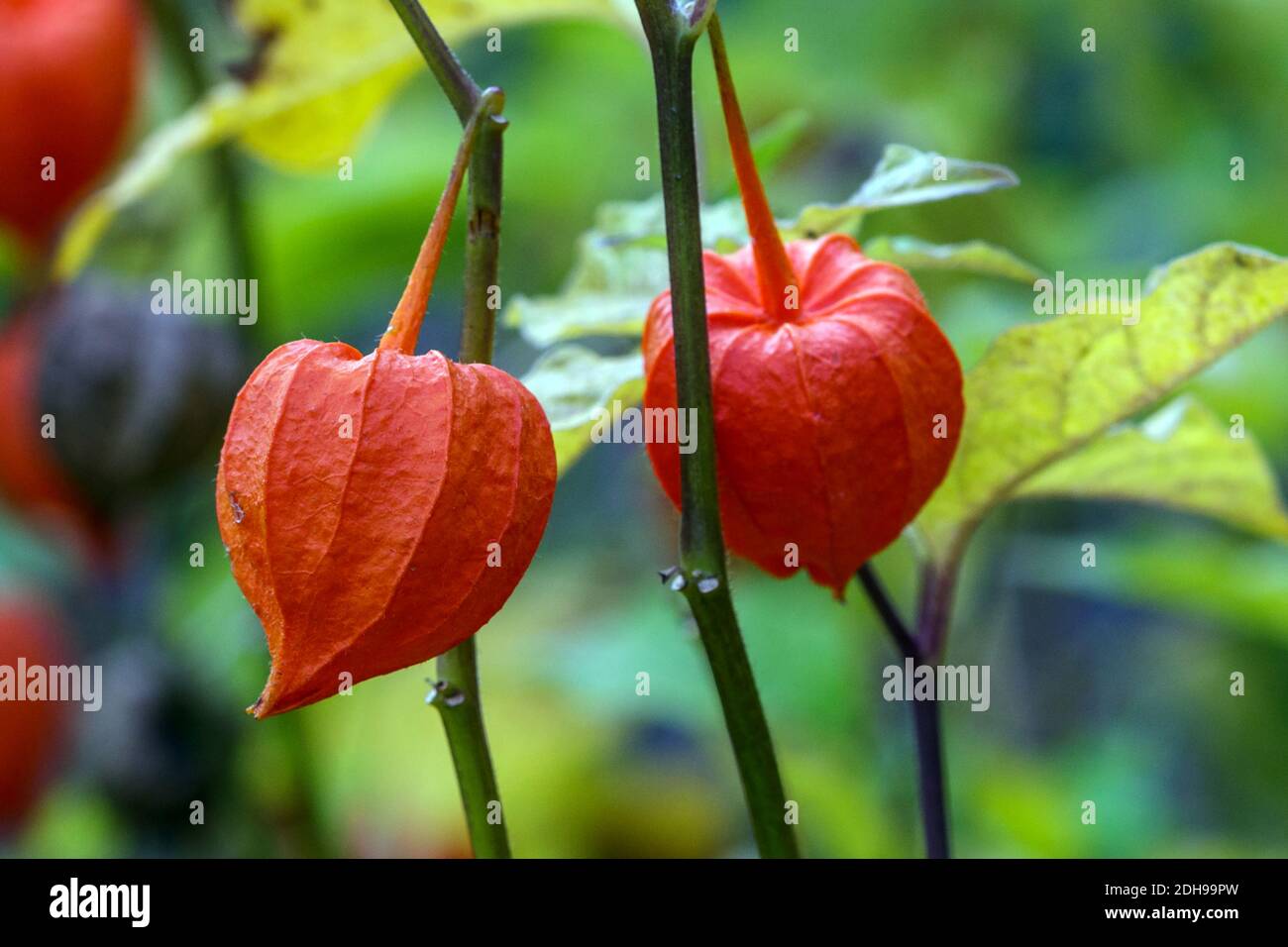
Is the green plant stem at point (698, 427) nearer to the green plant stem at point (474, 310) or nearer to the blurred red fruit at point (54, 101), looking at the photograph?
the green plant stem at point (474, 310)

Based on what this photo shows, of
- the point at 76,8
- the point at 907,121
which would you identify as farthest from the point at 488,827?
the point at 907,121

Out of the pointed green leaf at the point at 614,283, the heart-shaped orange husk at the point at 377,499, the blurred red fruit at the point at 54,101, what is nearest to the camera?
the heart-shaped orange husk at the point at 377,499

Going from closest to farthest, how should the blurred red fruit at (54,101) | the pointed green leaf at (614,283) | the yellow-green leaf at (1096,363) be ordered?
the yellow-green leaf at (1096,363) < the pointed green leaf at (614,283) < the blurred red fruit at (54,101)

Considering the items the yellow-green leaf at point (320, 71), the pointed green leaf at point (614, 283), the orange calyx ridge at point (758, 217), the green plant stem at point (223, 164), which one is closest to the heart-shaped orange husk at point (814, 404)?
the orange calyx ridge at point (758, 217)

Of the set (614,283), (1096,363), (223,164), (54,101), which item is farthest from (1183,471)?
(54,101)

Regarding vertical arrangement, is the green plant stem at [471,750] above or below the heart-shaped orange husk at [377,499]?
below
